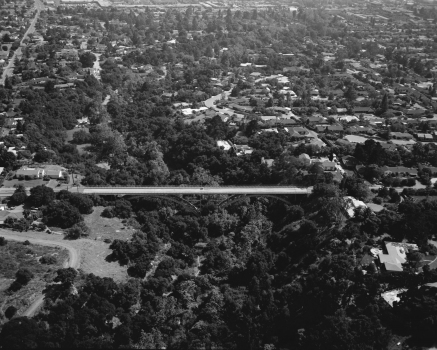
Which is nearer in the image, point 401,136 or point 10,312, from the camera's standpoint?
point 10,312

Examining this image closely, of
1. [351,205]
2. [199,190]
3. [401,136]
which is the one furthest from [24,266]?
[401,136]

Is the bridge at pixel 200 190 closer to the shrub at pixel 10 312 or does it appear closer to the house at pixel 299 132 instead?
the house at pixel 299 132

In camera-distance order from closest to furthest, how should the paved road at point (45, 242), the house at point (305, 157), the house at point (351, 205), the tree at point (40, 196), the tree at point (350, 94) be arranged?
the paved road at point (45, 242)
the house at point (351, 205)
the tree at point (40, 196)
the house at point (305, 157)
the tree at point (350, 94)

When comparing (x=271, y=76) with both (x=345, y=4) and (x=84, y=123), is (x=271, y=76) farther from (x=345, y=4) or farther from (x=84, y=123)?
(x=345, y=4)

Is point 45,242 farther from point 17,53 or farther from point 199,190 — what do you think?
point 17,53

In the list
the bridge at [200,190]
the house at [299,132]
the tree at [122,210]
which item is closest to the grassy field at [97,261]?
the tree at [122,210]

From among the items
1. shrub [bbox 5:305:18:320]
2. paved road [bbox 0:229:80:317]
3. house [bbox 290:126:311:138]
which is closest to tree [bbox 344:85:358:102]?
house [bbox 290:126:311:138]
